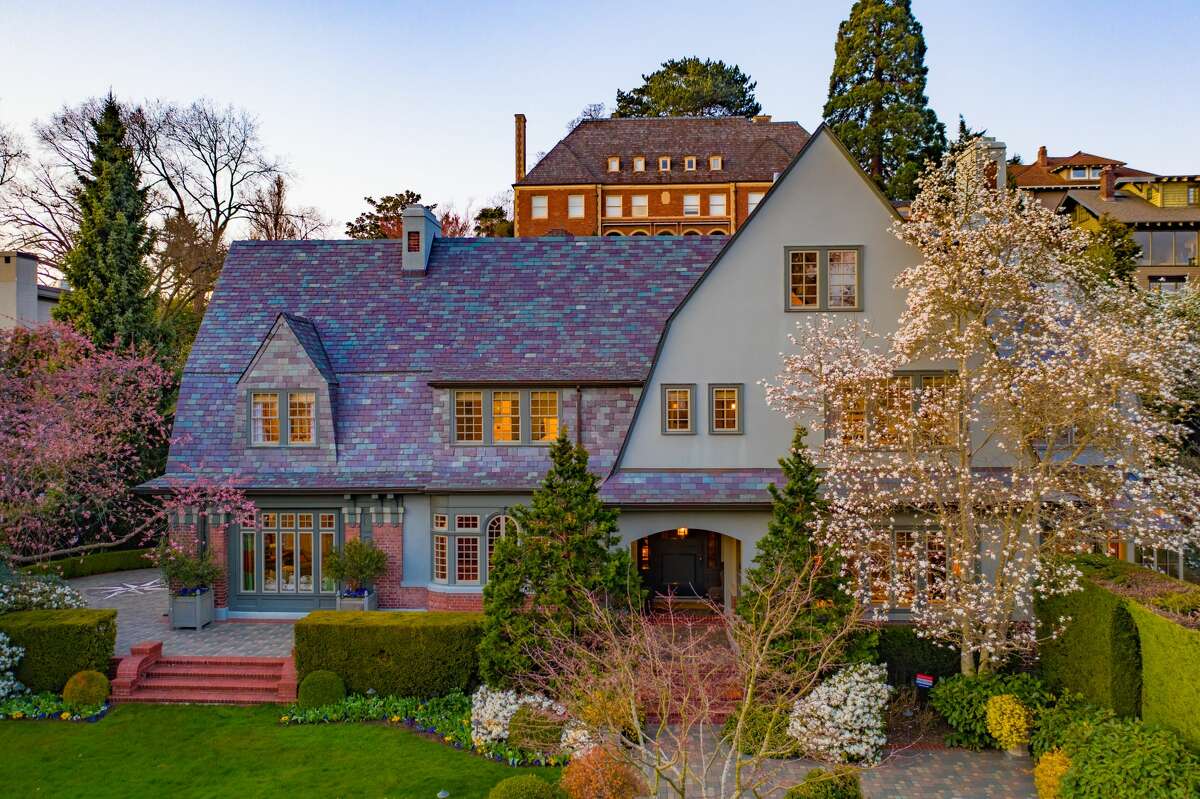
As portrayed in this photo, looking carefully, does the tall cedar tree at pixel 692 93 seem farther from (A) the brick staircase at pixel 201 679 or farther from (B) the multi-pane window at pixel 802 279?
(A) the brick staircase at pixel 201 679

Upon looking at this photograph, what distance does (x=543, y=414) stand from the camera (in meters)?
20.0

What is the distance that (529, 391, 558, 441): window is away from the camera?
19922 mm

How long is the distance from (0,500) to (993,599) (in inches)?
829

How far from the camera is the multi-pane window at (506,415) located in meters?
19.9

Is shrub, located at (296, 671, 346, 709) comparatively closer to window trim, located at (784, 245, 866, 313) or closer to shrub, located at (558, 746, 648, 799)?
shrub, located at (558, 746, 648, 799)

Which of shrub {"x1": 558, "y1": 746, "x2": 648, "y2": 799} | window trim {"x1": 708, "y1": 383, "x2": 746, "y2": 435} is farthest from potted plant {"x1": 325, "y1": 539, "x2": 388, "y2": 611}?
shrub {"x1": 558, "y1": 746, "x2": 648, "y2": 799}

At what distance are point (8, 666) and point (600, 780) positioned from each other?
1344 cm

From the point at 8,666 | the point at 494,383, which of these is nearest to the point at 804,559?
the point at 494,383

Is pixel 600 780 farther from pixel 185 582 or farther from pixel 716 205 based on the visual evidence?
pixel 716 205

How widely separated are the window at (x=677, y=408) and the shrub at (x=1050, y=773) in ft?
32.0

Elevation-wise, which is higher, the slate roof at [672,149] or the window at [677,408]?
the slate roof at [672,149]

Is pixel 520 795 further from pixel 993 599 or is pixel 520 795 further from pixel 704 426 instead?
pixel 704 426

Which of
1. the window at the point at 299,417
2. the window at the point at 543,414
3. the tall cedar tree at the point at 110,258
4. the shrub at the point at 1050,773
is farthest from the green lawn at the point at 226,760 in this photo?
the tall cedar tree at the point at 110,258

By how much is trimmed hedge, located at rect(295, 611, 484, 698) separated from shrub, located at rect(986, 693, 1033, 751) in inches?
390
